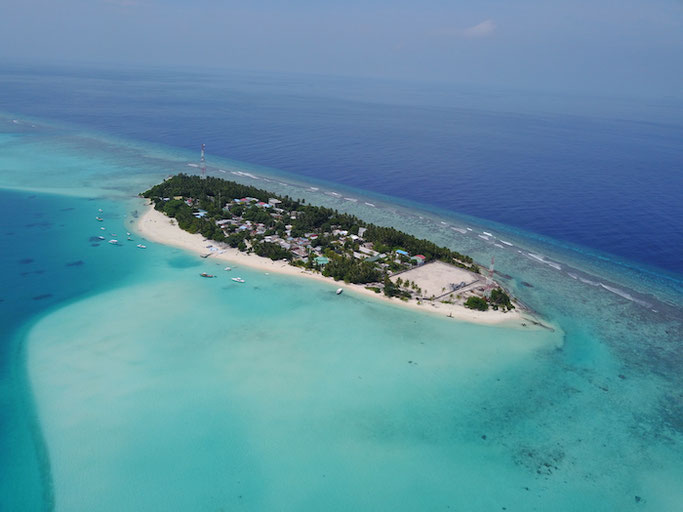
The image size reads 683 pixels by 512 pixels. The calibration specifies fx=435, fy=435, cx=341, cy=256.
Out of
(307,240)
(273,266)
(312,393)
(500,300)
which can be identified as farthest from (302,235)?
(312,393)

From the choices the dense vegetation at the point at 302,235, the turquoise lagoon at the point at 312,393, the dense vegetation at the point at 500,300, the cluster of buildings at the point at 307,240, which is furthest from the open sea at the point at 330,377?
the cluster of buildings at the point at 307,240

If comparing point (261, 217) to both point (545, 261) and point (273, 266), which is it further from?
point (545, 261)

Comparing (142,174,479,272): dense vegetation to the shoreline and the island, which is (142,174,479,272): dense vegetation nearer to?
the island

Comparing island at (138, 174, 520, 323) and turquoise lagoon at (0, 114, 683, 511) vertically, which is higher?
island at (138, 174, 520, 323)

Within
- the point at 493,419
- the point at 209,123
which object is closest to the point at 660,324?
the point at 493,419

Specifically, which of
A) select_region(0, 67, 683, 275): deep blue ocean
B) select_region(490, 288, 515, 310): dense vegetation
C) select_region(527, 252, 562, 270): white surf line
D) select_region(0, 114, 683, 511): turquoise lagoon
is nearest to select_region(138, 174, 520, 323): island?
select_region(490, 288, 515, 310): dense vegetation

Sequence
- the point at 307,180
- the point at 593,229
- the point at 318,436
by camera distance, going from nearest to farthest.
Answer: the point at 318,436, the point at 593,229, the point at 307,180

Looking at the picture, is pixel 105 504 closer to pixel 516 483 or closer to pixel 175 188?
pixel 516 483
